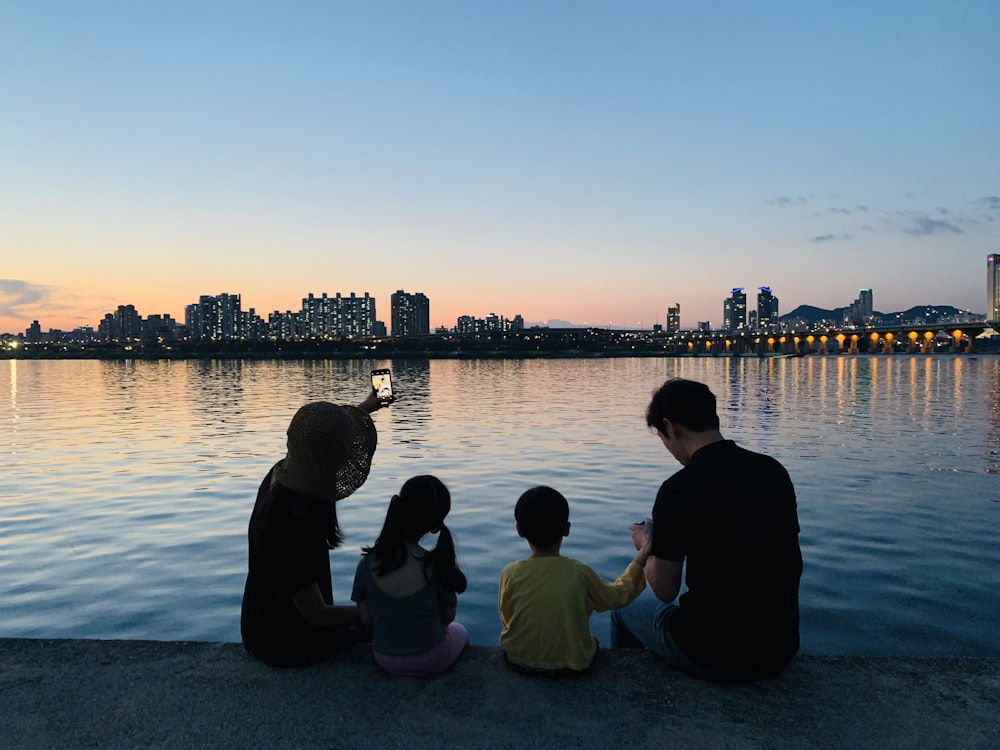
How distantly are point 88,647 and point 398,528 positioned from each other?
2690 millimetres

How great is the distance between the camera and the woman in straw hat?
177 inches

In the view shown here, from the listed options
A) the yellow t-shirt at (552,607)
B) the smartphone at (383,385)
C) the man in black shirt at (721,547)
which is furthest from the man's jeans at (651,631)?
the smartphone at (383,385)

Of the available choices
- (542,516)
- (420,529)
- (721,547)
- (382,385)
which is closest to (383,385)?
(382,385)

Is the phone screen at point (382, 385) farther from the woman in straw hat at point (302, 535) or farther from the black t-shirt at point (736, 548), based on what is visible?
the black t-shirt at point (736, 548)

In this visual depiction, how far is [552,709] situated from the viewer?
450 cm

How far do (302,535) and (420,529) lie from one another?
71cm

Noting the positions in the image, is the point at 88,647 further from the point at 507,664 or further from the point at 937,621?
the point at 937,621

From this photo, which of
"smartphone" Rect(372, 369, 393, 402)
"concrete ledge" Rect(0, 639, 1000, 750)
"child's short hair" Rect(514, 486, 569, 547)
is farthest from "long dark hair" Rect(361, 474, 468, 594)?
"smartphone" Rect(372, 369, 393, 402)

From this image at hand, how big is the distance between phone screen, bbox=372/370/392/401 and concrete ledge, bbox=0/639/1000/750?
2063 millimetres

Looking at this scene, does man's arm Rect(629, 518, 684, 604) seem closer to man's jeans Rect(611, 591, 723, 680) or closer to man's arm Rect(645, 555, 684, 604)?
man's arm Rect(645, 555, 684, 604)

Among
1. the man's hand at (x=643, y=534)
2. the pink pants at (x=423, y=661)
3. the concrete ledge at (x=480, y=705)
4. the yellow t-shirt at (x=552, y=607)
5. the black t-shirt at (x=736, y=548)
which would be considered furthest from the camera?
the man's hand at (x=643, y=534)

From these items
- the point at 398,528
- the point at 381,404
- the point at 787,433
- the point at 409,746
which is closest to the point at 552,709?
the point at 409,746

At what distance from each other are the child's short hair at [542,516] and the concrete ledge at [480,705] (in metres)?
0.97

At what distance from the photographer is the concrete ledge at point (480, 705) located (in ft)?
13.7
